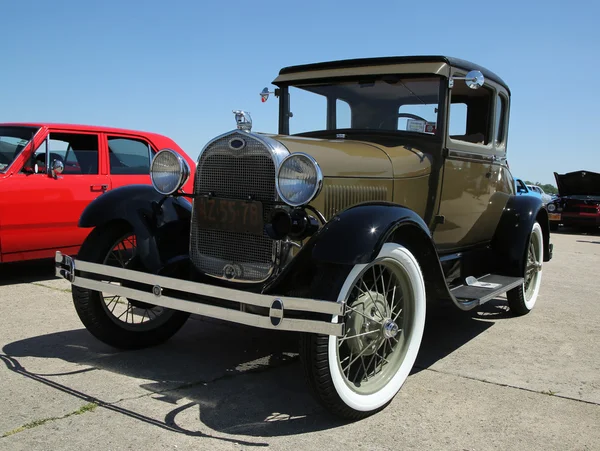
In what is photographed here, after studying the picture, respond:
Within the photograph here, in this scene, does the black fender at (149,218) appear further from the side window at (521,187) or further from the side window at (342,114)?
the side window at (521,187)

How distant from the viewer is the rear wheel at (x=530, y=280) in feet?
16.4

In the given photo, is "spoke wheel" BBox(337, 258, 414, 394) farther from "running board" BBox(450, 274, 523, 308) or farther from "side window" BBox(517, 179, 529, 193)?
"side window" BBox(517, 179, 529, 193)

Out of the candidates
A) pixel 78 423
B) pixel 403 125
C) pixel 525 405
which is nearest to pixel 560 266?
pixel 403 125

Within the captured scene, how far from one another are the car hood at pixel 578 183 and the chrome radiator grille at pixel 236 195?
47.3ft

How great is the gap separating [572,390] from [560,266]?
5.62 metres

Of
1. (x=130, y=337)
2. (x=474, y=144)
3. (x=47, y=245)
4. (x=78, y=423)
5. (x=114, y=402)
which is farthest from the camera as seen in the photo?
(x=47, y=245)

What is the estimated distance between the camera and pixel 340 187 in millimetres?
3371

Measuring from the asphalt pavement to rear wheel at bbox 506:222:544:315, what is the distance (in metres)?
0.26

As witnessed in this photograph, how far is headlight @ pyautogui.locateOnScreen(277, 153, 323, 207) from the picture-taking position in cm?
286

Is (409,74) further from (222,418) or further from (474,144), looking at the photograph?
(222,418)

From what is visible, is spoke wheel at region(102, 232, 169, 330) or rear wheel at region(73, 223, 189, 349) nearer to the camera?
rear wheel at region(73, 223, 189, 349)

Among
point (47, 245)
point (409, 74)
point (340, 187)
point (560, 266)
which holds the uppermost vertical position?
point (409, 74)

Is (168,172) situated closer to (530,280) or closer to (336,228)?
(336,228)

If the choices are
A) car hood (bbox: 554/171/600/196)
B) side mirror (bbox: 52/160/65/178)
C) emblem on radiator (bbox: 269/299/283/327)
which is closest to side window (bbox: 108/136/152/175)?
side mirror (bbox: 52/160/65/178)
